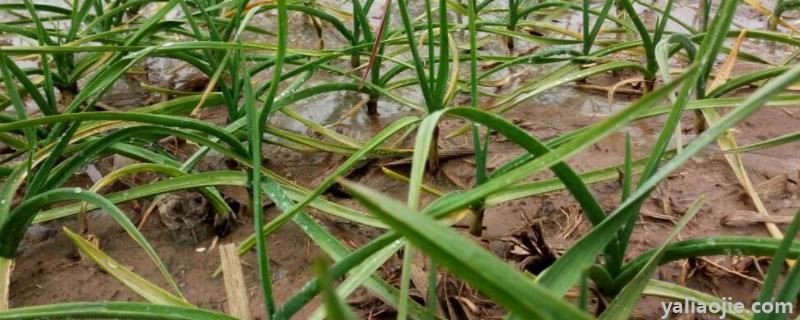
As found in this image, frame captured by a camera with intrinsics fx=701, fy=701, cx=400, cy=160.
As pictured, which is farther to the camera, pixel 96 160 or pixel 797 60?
pixel 797 60

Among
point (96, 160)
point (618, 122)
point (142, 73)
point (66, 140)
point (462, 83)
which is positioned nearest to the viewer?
point (618, 122)

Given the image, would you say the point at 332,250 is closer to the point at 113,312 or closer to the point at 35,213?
the point at 113,312

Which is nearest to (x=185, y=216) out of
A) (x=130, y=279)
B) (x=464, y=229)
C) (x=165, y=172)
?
(x=165, y=172)

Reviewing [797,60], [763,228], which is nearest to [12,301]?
[763,228]

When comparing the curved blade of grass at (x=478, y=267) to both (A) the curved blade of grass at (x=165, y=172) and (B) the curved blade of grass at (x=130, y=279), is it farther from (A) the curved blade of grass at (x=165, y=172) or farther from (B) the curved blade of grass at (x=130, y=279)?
(A) the curved blade of grass at (x=165, y=172)

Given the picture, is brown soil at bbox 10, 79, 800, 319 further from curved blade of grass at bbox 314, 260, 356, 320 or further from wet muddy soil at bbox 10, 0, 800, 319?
curved blade of grass at bbox 314, 260, 356, 320

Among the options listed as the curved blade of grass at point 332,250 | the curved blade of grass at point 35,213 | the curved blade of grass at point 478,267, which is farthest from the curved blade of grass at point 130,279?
the curved blade of grass at point 478,267

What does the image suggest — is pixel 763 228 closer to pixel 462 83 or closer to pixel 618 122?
pixel 462 83
